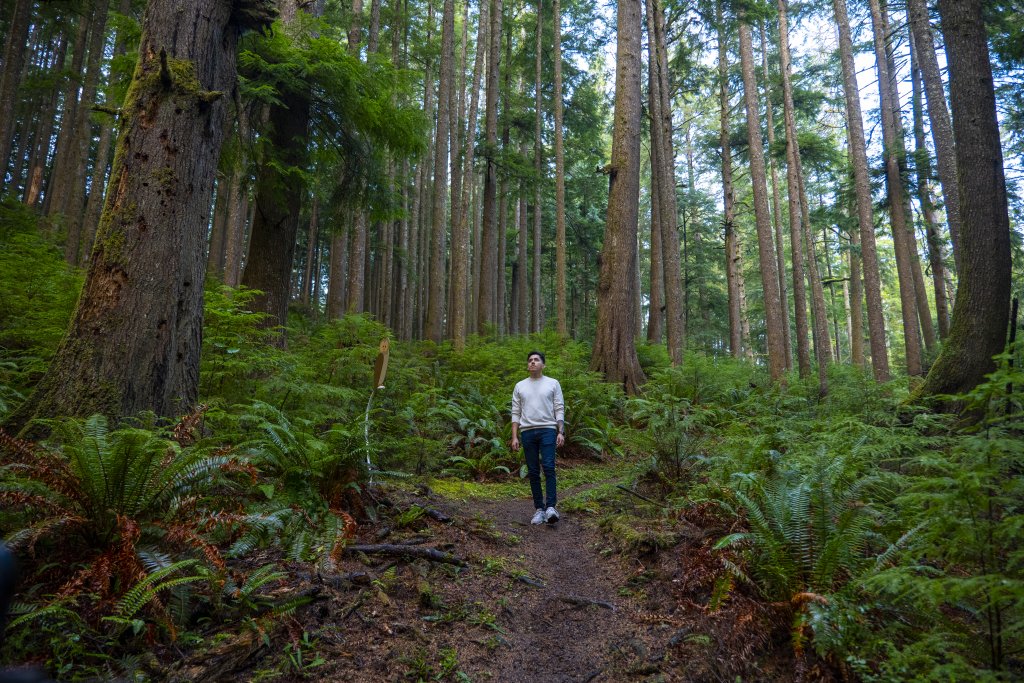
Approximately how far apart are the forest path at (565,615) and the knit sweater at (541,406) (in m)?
1.22

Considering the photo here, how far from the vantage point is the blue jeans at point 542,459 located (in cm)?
593

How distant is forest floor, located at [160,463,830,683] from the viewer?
293cm

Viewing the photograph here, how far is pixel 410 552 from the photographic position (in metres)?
4.14

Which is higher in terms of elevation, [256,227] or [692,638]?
[256,227]

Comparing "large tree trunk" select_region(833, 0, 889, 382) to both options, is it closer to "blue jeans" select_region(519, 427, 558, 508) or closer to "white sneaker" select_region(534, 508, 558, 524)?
"blue jeans" select_region(519, 427, 558, 508)

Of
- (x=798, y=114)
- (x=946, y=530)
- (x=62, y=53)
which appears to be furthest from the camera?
(x=798, y=114)

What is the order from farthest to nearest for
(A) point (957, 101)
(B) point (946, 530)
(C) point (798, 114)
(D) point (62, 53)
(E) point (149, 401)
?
(C) point (798, 114), (D) point (62, 53), (A) point (957, 101), (E) point (149, 401), (B) point (946, 530)

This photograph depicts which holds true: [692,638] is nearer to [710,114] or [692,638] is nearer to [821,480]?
[821,480]

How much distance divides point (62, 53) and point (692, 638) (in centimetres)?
2914

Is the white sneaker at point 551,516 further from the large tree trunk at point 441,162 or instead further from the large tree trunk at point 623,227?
the large tree trunk at point 441,162

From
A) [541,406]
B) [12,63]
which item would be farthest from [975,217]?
[12,63]

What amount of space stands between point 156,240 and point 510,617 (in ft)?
15.4

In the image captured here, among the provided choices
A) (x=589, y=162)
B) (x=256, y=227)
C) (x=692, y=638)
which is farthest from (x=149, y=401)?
(x=589, y=162)

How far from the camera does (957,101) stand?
21.7 ft
